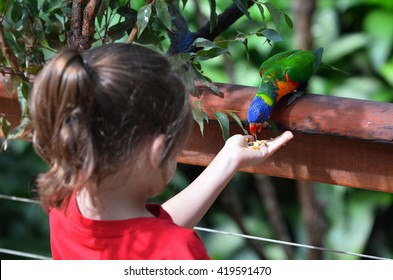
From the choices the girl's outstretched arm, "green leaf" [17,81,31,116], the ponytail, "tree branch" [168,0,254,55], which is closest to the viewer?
the ponytail

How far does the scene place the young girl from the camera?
0.71 meters

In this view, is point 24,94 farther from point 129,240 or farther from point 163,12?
point 129,240

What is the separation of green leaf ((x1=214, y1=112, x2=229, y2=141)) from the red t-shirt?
0.30 meters

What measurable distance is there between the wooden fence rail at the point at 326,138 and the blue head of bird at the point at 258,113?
31mm

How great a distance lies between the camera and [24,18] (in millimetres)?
1247

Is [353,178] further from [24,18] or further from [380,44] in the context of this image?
[380,44]

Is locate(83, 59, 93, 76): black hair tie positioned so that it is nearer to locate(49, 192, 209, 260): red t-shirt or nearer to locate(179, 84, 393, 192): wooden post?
locate(49, 192, 209, 260): red t-shirt

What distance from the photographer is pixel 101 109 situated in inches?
27.8

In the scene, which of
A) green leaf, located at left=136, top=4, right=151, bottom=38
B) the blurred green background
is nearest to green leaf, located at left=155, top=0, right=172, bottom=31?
green leaf, located at left=136, top=4, right=151, bottom=38

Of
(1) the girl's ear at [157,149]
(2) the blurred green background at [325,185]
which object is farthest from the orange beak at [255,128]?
(2) the blurred green background at [325,185]

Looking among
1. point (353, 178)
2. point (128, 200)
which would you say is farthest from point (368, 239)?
point (128, 200)

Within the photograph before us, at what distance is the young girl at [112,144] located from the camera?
0.71 meters

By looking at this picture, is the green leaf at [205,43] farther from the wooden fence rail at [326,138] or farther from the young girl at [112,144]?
the young girl at [112,144]

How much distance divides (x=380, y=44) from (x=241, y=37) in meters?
1.89
